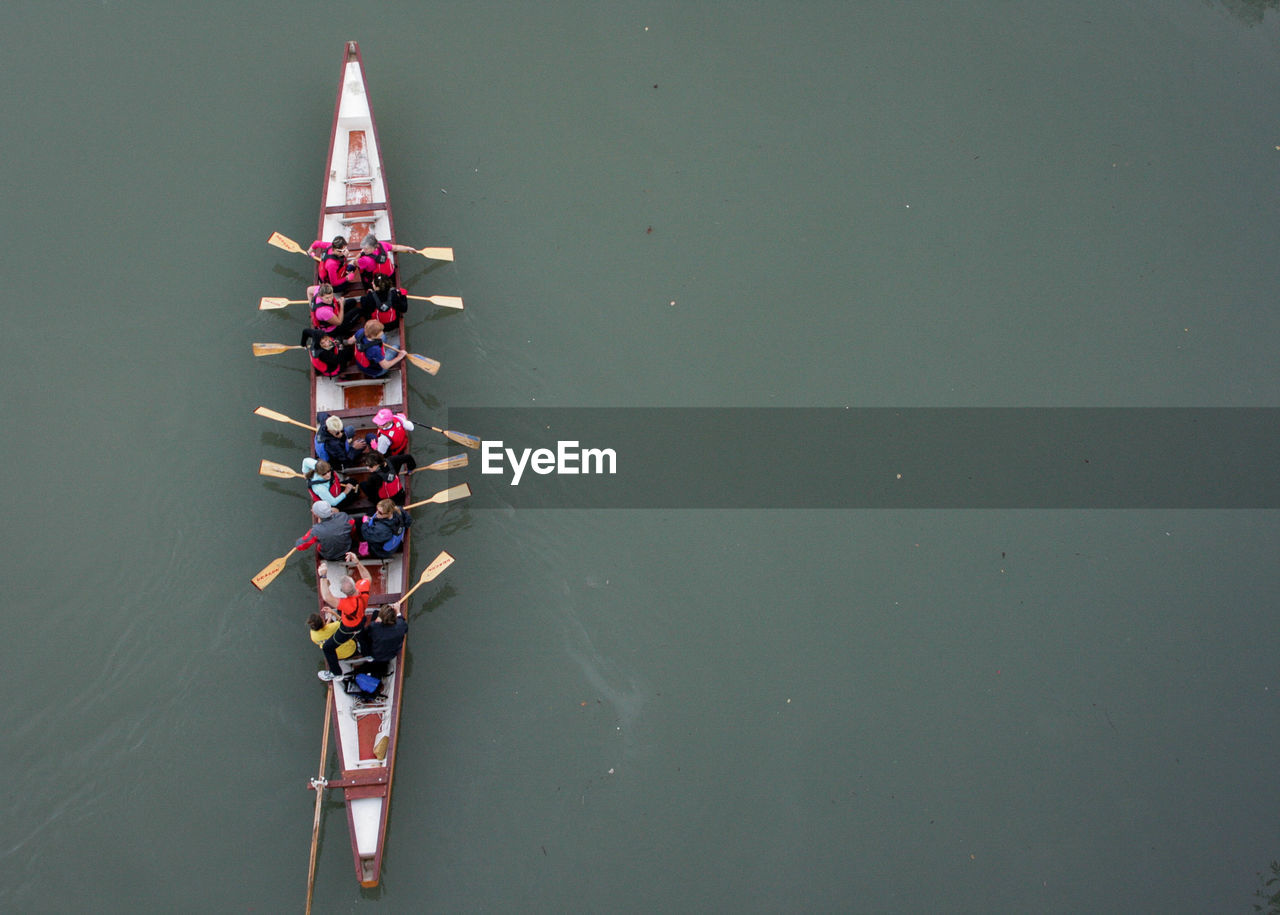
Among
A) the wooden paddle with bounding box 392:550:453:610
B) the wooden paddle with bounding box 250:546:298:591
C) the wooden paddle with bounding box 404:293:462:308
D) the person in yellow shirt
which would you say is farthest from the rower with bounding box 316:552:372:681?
the wooden paddle with bounding box 404:293:462:308

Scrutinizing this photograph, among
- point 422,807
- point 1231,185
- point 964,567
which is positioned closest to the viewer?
point 422,807

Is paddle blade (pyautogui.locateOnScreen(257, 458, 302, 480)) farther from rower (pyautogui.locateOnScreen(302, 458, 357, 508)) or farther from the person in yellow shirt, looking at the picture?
the person in yellow shirt

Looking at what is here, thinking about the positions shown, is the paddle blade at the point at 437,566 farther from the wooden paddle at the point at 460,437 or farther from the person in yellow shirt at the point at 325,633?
the wooden paddle at the point at 460,437

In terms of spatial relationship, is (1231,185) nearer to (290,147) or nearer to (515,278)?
(515,278)

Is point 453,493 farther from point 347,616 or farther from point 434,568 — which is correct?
point 347,616

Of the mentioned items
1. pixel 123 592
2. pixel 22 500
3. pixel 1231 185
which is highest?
pixel 1231 185

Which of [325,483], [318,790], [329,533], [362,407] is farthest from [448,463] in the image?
[318,790]

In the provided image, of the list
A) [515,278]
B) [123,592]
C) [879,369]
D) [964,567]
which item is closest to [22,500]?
[123,592]
